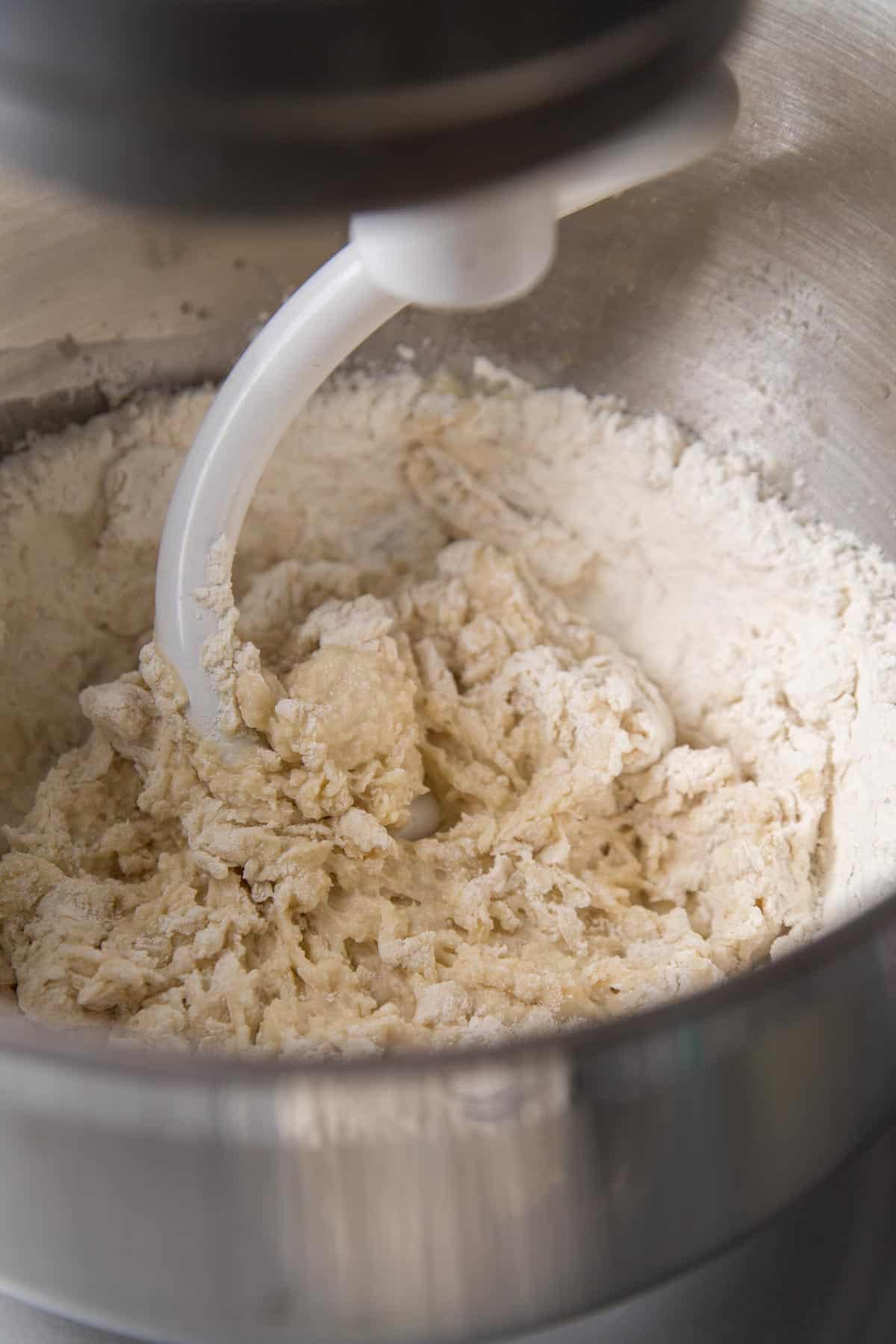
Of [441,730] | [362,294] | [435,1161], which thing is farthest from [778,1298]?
[362,294]

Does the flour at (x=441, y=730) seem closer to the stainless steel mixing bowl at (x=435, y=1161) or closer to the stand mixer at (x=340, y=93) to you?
the stainless steel mixing bowl at (x=435, y=1161)

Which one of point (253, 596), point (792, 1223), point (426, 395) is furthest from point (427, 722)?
point (792, 1223)

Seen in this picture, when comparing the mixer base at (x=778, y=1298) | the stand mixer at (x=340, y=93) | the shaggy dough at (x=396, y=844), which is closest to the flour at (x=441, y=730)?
the shaggy dough at (x=396, y=844)

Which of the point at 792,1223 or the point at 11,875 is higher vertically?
the point at 792,1223

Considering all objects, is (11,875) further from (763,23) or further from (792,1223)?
(763,23)

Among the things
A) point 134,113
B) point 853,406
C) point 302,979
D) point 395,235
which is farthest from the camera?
point 853,406

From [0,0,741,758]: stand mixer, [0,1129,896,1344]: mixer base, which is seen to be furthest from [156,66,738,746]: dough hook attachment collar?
[0,1129,896,1344]: mixer base
